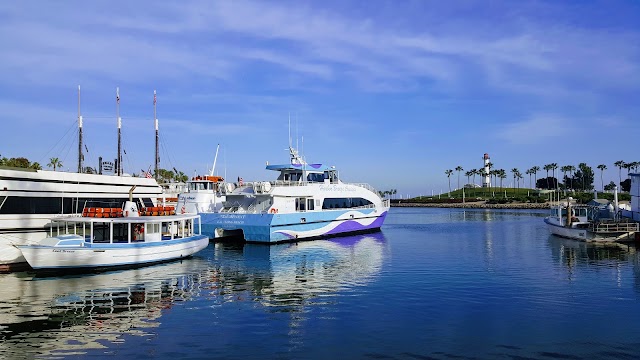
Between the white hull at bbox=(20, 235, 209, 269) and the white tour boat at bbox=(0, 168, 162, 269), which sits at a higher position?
the white tour boat at bbox=(0, 168, 162, 269)

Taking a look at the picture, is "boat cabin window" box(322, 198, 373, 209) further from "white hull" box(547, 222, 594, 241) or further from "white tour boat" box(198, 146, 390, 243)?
"white hull" box(547, 222, 594, 241)

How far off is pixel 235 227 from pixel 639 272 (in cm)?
3068

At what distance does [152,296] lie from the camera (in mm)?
22875

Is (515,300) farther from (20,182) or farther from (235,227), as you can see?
(20,182)

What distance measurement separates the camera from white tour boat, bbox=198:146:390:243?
43.9 meters

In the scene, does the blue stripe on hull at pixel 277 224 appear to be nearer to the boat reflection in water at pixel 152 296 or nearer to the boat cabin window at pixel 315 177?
the boat cabin window at pixel 315 177

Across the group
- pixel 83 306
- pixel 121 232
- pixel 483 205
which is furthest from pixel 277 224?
pixel 483 205

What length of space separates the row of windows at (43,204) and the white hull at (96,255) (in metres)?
7.20

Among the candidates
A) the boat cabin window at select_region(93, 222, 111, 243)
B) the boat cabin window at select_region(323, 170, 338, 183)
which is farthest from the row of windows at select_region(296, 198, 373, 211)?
the boat cabin window at select_region(93, 222, 111, 243)

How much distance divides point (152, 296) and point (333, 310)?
8852 mm

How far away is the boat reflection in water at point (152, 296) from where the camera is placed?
1661 centimetres

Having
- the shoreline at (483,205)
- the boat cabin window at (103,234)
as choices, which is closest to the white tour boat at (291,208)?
the boat cabin window at (103,234)

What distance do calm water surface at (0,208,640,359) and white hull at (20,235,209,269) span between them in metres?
0.82

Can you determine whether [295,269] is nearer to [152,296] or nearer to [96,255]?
[152,296]
